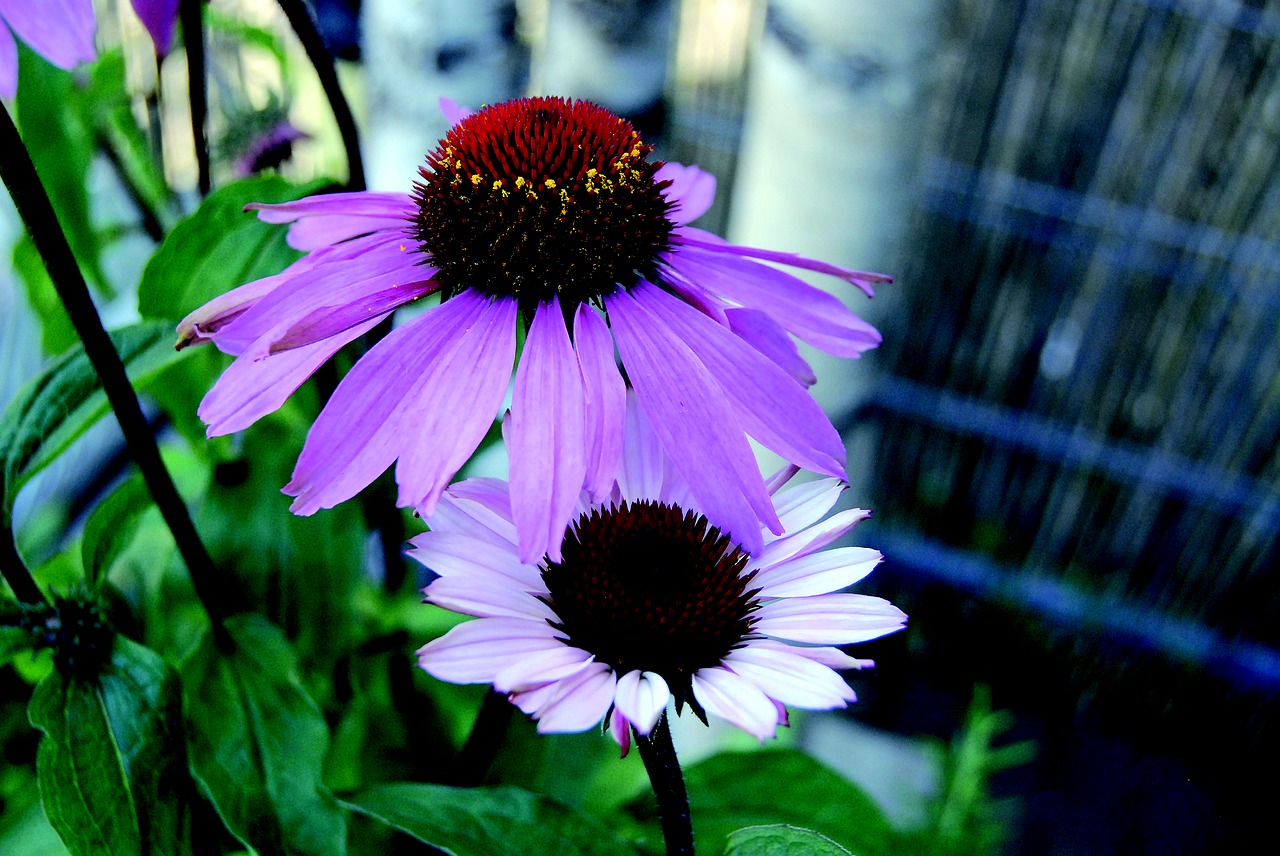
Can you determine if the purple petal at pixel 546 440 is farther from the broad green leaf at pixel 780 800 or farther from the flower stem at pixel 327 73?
the broad green leaf at pixel 780 800

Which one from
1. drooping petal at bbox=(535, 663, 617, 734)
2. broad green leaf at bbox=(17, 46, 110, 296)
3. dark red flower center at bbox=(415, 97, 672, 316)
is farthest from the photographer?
broad green leaf at bbox=(17, 46, 110, 296)

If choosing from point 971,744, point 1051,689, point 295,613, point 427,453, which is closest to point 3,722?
point 295,613

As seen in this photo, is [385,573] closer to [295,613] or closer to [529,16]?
[295,613]

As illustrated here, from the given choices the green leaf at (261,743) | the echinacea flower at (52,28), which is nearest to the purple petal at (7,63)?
the echinacea flower at (52,28)


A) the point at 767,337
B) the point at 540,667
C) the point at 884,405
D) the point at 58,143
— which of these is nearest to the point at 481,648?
the point at 540,667

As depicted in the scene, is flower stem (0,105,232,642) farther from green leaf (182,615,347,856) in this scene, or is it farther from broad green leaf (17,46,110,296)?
broad green leaf (17,46,110,296)

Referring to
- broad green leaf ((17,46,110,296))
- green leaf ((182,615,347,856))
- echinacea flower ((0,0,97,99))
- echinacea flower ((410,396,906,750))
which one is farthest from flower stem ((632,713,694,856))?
broad green leaf ((17,46,110,296))

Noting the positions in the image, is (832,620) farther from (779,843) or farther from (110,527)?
(110,527)
